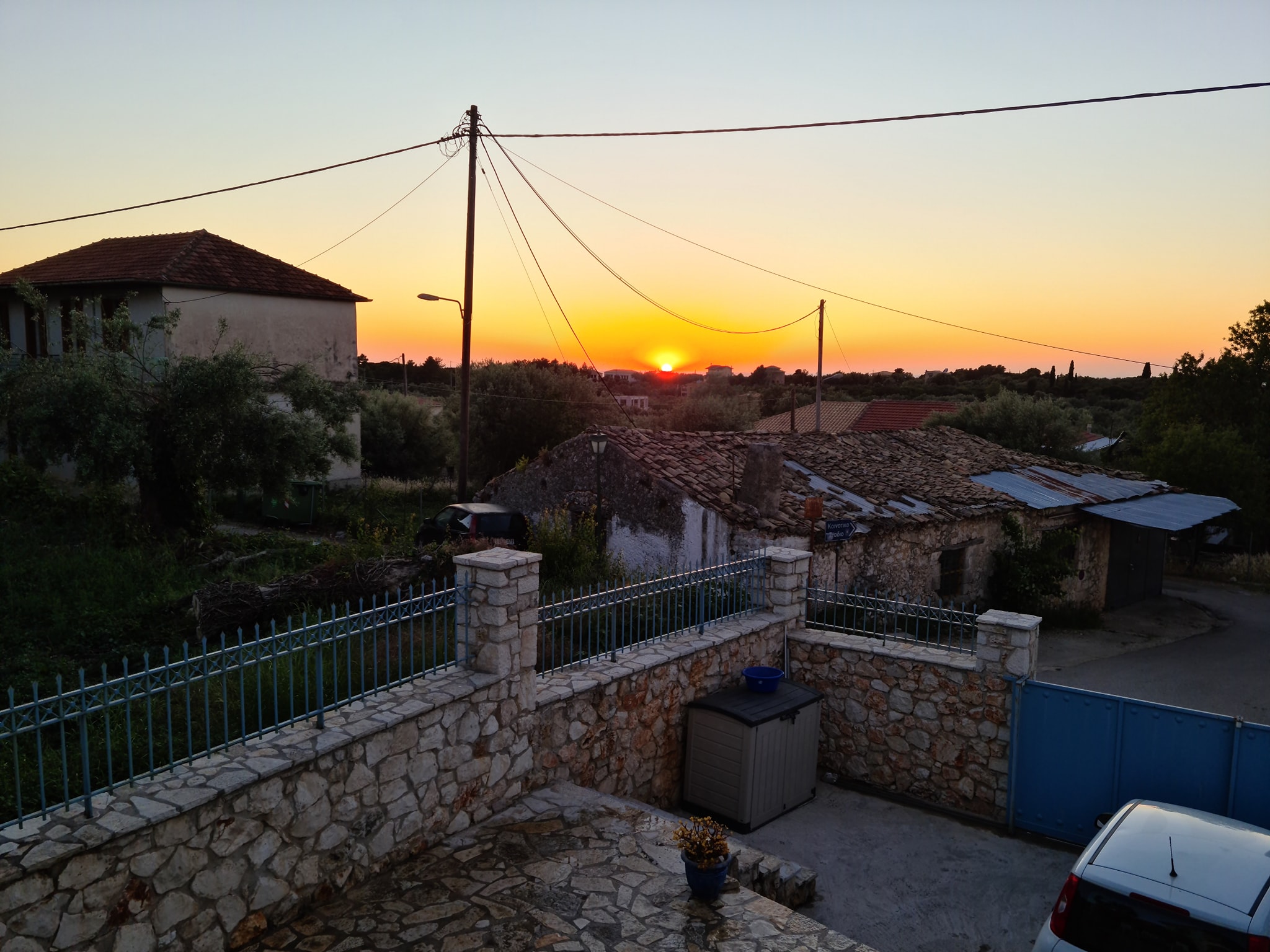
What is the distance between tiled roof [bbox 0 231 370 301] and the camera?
76.3ft

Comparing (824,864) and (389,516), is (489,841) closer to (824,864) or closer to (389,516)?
(824,864)

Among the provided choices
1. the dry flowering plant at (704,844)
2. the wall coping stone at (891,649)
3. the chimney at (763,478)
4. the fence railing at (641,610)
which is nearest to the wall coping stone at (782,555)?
the fence railing at (641,610)

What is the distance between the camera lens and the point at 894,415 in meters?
42.0

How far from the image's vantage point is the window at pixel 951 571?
17500 millimetres

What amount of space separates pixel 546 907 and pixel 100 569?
941cm

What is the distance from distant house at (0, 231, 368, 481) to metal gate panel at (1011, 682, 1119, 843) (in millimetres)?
20510

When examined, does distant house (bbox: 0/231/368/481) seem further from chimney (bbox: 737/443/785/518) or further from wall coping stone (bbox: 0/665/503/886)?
wall coping stone (bbox: 0/665/503/886)

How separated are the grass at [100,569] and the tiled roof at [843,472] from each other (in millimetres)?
5376

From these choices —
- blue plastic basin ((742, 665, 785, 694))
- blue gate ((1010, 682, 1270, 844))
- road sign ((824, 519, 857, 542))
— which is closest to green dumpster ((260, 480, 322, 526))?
road sign ((824, 519, 857, 542))

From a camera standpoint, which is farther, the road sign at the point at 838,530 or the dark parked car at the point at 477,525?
the dark parked car at the point at 477,525

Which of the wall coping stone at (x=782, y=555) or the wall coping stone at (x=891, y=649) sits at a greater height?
the wall coping stone at (x=782, y=555)

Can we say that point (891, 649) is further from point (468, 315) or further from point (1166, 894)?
point (468, 315)

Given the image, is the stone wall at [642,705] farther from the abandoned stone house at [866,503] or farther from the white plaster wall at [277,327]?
the white plaster wall at [277,327]

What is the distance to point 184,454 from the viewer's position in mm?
15406
